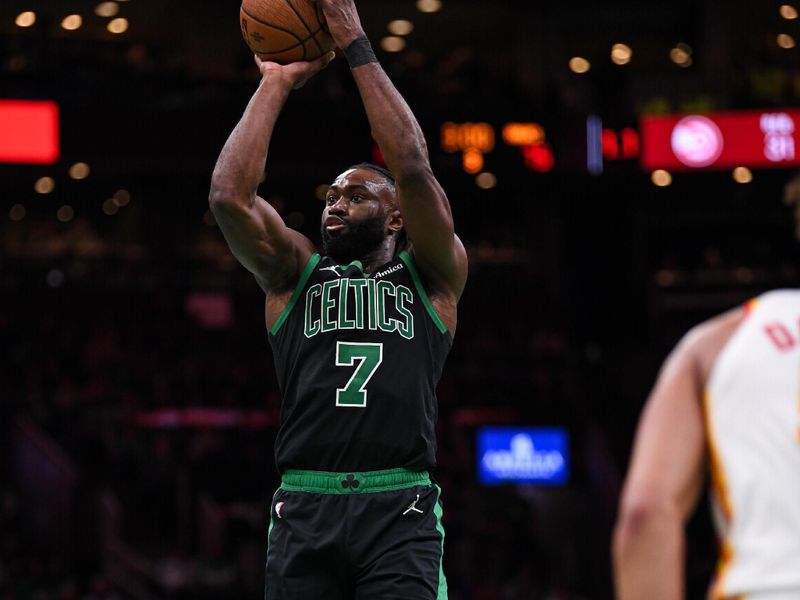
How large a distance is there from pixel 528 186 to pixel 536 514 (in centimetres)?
595

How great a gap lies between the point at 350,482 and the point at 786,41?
20.7 metres

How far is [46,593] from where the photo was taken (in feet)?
43.0

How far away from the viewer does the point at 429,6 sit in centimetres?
2370

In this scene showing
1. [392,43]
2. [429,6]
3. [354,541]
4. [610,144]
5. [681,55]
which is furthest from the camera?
[392,43]

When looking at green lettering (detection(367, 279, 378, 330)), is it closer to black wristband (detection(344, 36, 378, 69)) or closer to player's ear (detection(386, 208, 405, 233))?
player's ear (detection(386, 208, 405, 233))

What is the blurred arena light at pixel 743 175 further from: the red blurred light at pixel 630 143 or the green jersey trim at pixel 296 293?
the green jersey trim at pixel 296 293

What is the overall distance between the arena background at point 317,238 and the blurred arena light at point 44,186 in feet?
0.24

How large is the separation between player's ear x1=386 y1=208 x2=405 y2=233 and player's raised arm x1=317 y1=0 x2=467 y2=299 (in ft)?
0.62

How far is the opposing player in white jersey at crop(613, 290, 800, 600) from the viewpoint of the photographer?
2.10 meters

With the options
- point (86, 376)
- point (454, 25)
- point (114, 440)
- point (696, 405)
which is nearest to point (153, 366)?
point (86, 376)

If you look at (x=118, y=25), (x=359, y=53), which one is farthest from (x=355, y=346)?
(x=118, y=25)

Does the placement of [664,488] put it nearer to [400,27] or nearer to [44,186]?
[44,186]

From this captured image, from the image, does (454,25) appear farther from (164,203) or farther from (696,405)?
(696,405)

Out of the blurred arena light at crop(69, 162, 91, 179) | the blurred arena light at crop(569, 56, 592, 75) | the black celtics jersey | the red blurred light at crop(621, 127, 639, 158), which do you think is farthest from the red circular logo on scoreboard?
the black celtics jersey
